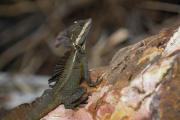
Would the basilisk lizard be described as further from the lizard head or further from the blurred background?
the blurred background

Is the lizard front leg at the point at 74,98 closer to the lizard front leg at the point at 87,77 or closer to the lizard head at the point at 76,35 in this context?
the lizard front leg at the point at 87,77

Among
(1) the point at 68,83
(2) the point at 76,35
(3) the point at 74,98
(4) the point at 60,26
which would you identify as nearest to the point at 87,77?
(1) the point at 68,83

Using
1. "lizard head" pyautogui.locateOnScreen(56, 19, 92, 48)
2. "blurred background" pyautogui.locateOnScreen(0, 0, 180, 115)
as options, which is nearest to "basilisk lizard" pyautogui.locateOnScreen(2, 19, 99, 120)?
"lizard head" pyautogui.locateOnScreen(56, 19, 92, 48)

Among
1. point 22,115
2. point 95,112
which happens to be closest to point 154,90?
point 95,112

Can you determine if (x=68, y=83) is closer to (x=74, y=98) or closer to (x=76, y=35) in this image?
(x=74, y=98)

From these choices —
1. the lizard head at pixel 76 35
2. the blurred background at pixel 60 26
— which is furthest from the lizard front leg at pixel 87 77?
the blurred background at pixel 60 26

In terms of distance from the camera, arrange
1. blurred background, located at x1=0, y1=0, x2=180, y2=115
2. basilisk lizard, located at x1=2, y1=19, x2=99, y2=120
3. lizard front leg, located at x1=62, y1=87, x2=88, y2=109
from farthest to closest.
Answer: blurred background, located at x1=0, y1=0, x2=180, y2=115 → basilisk lizard, located at x1=2, y1=19, x2=99, y2=120 → lizard front leg, located at x1=62, y1=87, x2=88, y2=109
